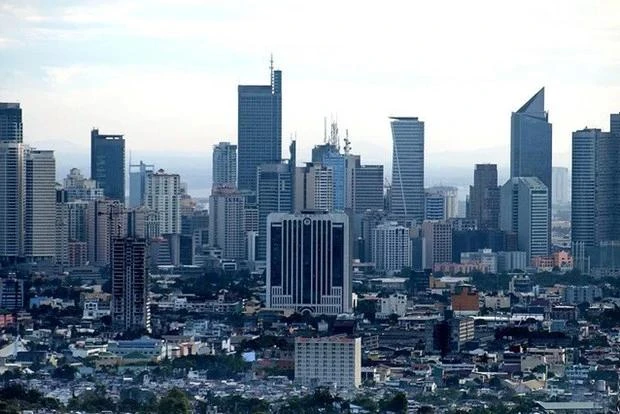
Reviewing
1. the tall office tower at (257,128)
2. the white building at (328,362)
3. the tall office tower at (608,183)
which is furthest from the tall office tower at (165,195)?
the white building at (328,362)

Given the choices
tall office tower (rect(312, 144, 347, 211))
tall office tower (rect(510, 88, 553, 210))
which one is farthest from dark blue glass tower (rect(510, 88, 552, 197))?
tall office tower (rect(312, 144, 347, 211))

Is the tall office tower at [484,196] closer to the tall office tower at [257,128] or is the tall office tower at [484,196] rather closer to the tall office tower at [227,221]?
the tall office tower at [257,128]

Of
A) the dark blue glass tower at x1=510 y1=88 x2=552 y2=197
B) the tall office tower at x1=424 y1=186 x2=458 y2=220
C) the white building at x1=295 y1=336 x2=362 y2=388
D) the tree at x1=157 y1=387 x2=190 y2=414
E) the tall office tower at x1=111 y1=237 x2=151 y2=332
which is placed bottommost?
the tree at x1=157 y1=387 x2=190 y2=414

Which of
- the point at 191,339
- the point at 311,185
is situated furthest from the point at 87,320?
the point at 311,185

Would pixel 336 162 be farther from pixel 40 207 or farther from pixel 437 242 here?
pixel 40 207

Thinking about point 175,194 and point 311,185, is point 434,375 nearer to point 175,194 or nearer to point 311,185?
point 311,185

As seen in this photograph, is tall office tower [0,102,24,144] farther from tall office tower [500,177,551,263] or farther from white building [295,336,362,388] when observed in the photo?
white building [295,336,362,388]
